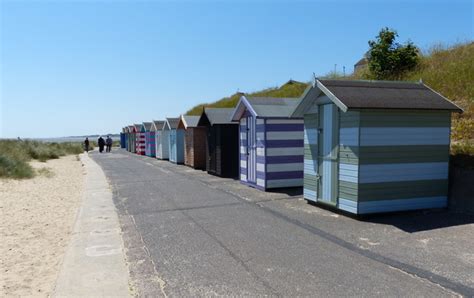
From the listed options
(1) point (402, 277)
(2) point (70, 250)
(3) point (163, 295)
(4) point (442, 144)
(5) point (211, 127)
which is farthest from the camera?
(5) point (211, 127)

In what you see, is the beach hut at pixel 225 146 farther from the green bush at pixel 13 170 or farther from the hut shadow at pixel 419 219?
the hut shadow at pixel 419 219

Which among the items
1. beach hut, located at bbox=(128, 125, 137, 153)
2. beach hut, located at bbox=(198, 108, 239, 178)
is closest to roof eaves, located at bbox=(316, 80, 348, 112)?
beach hut, located at bbox=(198, 108, 239, 178)

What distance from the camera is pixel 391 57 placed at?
727 inches

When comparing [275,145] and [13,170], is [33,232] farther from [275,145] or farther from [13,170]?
[13,170]

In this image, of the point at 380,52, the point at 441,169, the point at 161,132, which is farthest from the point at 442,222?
the point at 161,132

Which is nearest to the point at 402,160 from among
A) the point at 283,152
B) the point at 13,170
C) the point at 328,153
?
the point at 328,153

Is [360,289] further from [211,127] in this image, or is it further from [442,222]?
[211,127]

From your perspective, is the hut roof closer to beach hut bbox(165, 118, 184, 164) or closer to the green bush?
the green bush

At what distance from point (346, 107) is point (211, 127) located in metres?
10.4

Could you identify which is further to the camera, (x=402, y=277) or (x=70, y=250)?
(x=70, y=250)

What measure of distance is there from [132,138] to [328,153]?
34.7 meters

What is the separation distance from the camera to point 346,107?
7.68 meters

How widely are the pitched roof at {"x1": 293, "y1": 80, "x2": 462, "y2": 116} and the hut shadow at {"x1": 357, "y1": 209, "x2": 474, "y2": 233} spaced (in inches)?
84.5

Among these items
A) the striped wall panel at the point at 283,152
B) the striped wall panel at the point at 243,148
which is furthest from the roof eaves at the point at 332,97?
the striped wall panel at the point at 243,148
